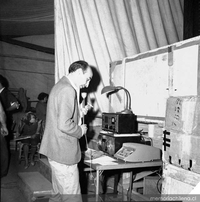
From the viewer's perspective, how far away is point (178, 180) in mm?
2236

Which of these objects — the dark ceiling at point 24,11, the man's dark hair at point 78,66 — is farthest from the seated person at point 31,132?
the man's dark hair at point 78,66

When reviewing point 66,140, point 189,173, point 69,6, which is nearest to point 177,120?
point 189,173

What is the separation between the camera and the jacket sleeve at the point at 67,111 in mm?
→ 2133

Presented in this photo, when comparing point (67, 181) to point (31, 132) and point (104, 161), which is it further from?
point (31, 132)

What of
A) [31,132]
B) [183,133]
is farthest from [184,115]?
[31,132]

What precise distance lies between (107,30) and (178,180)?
99.5 inches

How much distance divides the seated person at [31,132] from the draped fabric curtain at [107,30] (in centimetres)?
224

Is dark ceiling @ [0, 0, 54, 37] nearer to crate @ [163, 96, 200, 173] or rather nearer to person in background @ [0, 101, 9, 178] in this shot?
person in background @ [0, 101, 9, 178]

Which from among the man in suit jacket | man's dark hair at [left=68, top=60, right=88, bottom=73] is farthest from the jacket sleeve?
man's dark hair at [left=68, top=60, right=88, bottom=73]

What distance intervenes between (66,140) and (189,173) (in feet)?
3.41

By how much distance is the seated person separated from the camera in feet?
18.3

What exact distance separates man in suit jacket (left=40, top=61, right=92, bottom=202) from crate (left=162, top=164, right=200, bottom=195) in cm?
79

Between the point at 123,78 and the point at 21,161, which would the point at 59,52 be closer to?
the point at 123,78

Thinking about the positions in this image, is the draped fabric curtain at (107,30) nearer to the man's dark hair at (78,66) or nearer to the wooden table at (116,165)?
the man's dark hair at (78,66)
